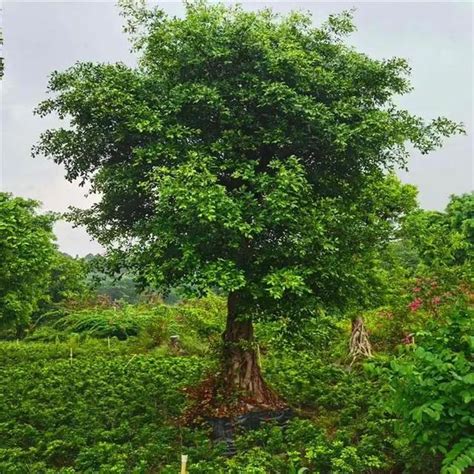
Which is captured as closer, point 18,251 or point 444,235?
point 18,251

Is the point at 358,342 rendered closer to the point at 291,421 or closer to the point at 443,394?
the point at 291,421

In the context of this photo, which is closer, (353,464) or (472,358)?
(472,358)

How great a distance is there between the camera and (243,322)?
1088 centimetres

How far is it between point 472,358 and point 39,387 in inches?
441

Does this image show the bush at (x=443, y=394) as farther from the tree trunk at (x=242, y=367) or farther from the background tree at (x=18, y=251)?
the background tree at (x=18, y=251)

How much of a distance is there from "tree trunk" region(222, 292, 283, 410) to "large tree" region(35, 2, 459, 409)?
3 cm

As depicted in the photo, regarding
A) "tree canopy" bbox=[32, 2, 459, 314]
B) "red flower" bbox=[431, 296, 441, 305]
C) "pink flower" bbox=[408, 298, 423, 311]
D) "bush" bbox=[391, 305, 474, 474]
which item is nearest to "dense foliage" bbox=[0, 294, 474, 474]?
"bush" bbox=[391, 305, 474, 474]

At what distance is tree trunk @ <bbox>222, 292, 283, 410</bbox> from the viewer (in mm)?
10828

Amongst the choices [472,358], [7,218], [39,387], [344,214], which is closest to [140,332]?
[39,387]

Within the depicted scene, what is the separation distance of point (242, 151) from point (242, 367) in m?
4.20

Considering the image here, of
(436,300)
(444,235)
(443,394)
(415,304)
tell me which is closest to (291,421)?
(443,394)

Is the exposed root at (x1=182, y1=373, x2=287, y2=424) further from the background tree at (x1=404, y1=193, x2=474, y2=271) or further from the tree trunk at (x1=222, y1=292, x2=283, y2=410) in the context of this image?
the background tree at (x1=404, y1=193, x2=474, y2=271)

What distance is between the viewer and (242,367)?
10992 mm

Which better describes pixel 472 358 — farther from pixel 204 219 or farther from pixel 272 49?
pixel 272 49
